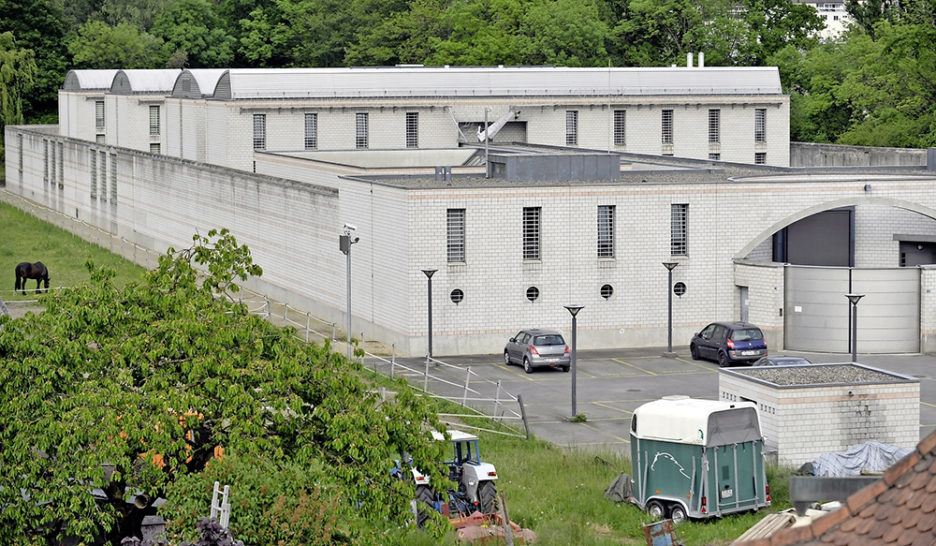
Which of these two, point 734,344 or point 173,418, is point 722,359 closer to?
point 734,344

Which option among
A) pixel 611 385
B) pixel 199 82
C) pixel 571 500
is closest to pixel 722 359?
pixel 611 385

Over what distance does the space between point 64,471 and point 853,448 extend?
17.2 meters

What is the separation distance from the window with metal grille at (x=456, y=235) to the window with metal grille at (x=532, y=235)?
219 centimetres

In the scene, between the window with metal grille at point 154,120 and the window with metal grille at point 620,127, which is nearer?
the window with metal grille at point 620,127

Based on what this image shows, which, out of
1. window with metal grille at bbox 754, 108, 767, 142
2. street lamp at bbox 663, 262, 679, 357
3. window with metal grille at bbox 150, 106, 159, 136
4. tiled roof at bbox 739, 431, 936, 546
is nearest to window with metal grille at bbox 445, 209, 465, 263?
street lamp at bbox 663, 262, 679, 357

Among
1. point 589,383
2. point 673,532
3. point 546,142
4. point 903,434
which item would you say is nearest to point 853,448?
point 903,434

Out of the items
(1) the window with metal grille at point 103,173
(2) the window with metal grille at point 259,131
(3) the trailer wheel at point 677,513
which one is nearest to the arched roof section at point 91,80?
(1) the window with metal grille at point 103,173

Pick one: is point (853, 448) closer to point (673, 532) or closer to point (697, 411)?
point (697, 411)

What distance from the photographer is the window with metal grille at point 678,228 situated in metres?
52.6

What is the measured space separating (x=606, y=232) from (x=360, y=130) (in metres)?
30.6

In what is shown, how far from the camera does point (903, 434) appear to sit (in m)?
33.8

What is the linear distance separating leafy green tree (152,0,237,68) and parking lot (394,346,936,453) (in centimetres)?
8873

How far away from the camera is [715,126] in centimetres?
8425

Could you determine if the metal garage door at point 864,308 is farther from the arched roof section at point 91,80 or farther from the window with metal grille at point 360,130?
the arched roof section at point 91,80
